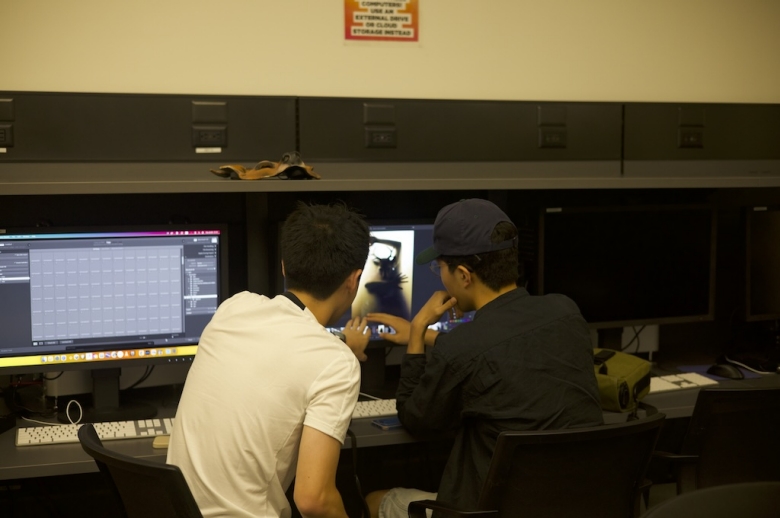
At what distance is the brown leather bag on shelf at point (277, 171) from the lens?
6.98ft

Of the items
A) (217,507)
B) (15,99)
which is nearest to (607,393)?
(217,507)

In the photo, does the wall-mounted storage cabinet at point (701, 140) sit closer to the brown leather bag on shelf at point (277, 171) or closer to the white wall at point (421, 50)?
the white wall at point (421, 50)

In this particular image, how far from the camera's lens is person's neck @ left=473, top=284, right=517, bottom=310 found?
76.5 inches

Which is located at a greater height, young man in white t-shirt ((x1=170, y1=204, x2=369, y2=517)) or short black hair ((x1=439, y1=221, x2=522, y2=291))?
short black hair ((x1=439, y1=221, x2=522, y2=291))

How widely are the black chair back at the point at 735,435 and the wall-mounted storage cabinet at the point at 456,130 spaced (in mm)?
1058

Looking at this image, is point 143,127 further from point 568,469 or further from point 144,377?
point 568,469

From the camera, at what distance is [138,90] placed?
2.53 m

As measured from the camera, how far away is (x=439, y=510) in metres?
1.73

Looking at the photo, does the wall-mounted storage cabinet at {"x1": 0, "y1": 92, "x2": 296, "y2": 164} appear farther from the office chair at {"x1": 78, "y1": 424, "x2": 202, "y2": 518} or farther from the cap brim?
the office chair at {"x1": 78, "y1": 424, "x2": 202, "y2": 518}

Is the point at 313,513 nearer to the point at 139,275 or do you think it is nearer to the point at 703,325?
the point at 139,275

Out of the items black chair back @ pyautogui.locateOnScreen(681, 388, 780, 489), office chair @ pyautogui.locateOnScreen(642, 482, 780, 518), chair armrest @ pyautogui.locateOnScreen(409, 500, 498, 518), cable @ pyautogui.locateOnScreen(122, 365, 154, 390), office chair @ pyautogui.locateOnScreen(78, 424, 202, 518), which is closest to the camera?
office chair @ pyautogui.locateOnScreen(642, 482, 780, 518)

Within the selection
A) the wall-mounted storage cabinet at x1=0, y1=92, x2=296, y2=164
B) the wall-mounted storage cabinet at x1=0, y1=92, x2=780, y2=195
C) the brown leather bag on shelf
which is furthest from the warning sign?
the brown leather bag on shelf

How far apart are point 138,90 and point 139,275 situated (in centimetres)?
68

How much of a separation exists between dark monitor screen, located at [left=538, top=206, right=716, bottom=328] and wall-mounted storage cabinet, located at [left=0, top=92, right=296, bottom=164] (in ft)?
2.90
